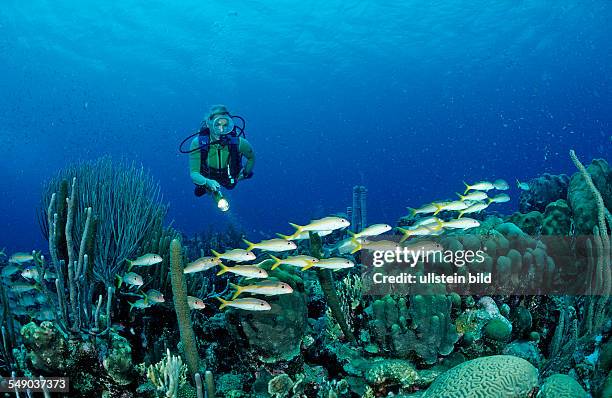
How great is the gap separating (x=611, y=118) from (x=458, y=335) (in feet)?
498

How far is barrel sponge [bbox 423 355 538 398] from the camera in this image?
10.5ft

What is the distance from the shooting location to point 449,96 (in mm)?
66625

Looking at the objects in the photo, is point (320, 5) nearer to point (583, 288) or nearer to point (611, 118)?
point (583, 288)

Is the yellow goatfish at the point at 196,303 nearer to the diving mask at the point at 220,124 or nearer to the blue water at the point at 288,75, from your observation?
the diving mask at the point at 220,124

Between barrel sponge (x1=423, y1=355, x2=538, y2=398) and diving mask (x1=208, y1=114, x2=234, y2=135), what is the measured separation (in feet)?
19.2

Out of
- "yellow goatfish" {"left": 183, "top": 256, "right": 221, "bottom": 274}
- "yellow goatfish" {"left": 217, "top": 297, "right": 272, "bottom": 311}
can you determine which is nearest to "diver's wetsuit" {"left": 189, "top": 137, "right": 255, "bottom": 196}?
"yellow goatfish" {"left": 183, "top": 256, "right": 221, "bottom": 274}

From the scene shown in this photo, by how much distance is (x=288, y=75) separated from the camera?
46781 mm

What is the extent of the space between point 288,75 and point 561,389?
1841 inches

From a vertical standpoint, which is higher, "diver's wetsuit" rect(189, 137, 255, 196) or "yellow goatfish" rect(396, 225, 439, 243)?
"diver's wetsuit" rect(189, 137, 255, 196)

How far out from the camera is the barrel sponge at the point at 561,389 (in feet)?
10.8

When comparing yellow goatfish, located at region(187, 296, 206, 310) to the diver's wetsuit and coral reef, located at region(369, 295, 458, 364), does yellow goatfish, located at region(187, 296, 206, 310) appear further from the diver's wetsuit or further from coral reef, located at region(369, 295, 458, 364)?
the diver's wetsuit
